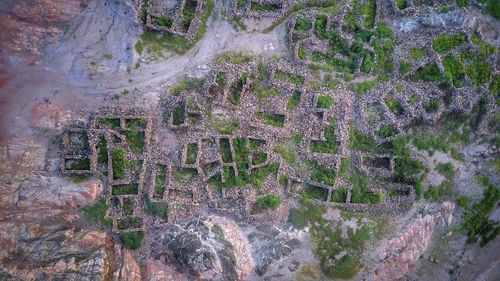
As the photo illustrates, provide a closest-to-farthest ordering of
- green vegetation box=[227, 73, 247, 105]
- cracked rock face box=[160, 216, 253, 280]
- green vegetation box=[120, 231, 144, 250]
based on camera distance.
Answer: cracked rock face box=[160, 216, 253, 280], green vegetation box=[120, 231, 144, 250], green vegetation box=[227, 73, 247, 105]

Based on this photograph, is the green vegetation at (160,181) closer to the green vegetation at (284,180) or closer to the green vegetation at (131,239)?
the green vegetation at (131,239)

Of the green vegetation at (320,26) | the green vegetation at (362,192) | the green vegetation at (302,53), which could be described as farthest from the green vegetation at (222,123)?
the green vegetation at (362,192)

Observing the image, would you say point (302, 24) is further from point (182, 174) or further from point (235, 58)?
point (182, 174)

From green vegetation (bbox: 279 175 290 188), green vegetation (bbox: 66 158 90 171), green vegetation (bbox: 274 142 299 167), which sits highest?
green vegetation (bbox: 274 142 299 167)

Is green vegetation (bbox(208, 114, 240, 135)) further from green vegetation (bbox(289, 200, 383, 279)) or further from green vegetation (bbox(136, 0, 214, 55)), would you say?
green vegetation (bbox(289, 200, 383, 279))

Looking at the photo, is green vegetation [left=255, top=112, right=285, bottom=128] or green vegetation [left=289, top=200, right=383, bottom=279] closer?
green vegetation [left=289, top=200, right=383, bottom=279]

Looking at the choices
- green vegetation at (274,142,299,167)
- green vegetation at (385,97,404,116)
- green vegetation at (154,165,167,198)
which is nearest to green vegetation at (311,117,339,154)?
green vegetation at (274,142,299,167)
